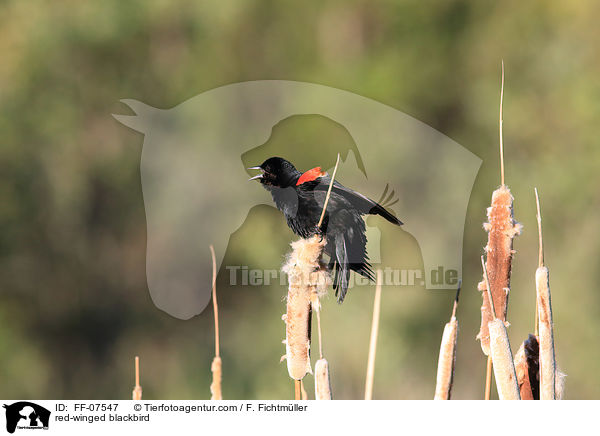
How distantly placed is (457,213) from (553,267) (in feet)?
6.40

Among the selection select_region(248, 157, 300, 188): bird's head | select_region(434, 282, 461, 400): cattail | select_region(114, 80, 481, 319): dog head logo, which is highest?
select_region(114, 80, 481, 319): dog head logo

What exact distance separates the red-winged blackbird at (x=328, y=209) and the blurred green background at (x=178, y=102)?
4.22 meters

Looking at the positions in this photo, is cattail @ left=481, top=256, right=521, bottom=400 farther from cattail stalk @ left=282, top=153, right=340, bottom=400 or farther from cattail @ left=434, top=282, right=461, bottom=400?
cattail stalk @ left=282, top=153, right=340, bottom=400

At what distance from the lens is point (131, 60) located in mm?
6543

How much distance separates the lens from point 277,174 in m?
1.54

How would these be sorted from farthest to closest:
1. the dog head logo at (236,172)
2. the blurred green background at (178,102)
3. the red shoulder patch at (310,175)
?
the blurred green background at (178,102) → the dog head logo at (236,172) → the red shoulder patch at (310,175)

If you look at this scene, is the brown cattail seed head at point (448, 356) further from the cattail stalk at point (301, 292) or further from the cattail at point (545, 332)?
the cattail stalk at point (301, 292)

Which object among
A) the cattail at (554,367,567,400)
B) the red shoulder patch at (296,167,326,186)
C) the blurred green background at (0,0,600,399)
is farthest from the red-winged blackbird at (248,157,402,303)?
the blurred green background at (0,0,600,399)

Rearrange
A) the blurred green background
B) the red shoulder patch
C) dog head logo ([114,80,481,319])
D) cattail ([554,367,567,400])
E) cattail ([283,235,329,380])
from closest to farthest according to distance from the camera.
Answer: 1. cattail ([283,235,329,380])
2. cattail ([554,367,567,400])
3. the red shoulder patch
4. dog head logo ([114,80,481,319])
5. the blurred green background

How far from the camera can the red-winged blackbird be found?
147 centimetres
